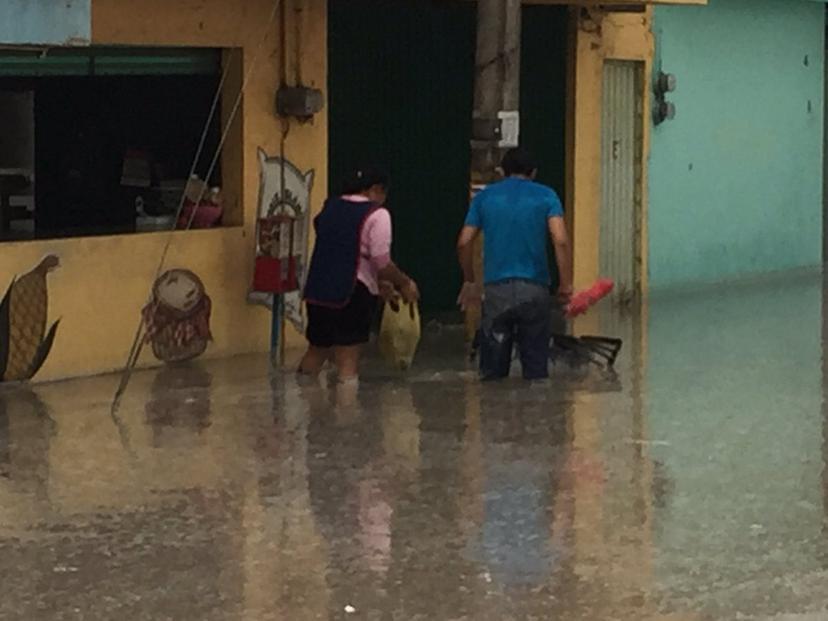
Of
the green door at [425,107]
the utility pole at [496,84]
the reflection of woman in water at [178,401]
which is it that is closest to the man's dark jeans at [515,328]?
the utility pole at [496,84]

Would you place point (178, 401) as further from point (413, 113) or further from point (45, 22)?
point (413, 113)

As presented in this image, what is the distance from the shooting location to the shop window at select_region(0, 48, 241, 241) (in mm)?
14773

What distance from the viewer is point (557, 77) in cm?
1895

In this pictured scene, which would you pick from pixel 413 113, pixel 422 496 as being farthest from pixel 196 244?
pixel 422 496

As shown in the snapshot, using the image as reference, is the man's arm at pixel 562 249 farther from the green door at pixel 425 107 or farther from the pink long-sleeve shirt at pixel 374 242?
the green door at pixel 425 107

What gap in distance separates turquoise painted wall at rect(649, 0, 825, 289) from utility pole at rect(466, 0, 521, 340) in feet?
19.7

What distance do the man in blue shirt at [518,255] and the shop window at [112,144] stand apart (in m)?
2.53

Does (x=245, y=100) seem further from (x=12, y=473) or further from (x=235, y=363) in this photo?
A: (x=12, y=473)

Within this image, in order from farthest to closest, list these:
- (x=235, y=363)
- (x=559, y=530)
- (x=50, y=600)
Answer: (x=235, y=363), (x=559, y=530), (x=50, y=600)

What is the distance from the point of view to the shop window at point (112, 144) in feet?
48.5

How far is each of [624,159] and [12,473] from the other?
1055 centimetres

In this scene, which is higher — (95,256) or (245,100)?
(245,100)

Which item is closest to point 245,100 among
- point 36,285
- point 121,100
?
point 121,100

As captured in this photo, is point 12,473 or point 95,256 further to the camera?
point 95,256
